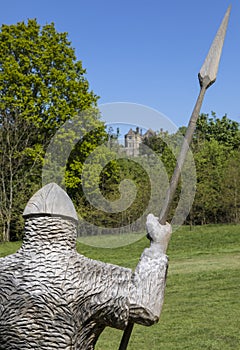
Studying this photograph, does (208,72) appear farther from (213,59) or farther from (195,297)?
(195,297)

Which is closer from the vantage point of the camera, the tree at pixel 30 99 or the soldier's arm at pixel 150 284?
the soldier's arm at pixel 150 284

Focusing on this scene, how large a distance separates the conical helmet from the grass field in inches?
218

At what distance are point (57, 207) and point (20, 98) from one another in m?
21.0

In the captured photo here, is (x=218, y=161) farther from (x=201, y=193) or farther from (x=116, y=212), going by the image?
(x=116, y=212)

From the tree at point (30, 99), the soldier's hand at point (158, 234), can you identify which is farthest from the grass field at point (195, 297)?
the soldier's hand at point (158, 234)

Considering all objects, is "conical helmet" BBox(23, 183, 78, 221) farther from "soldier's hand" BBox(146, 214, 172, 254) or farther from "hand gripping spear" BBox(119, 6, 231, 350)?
"hand gripping spear" BBox(119, 6, 231, 350)

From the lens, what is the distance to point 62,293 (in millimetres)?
3078

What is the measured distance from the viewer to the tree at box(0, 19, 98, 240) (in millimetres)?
22672

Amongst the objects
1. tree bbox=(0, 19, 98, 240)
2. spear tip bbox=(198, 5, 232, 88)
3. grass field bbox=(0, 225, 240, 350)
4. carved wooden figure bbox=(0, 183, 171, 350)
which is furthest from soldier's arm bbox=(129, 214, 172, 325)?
tree bbox=(0, 19, 98, 240)

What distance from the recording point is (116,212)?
19750mm

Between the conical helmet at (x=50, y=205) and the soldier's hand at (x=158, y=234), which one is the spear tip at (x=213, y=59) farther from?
the conical helmet at (x=50, y=205)

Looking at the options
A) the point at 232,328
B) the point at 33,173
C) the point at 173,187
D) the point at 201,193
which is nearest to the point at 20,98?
the point at 33,173

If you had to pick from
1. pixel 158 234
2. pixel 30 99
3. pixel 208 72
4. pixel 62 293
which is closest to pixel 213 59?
pixel 208 72

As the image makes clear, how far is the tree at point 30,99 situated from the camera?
22.7 m
